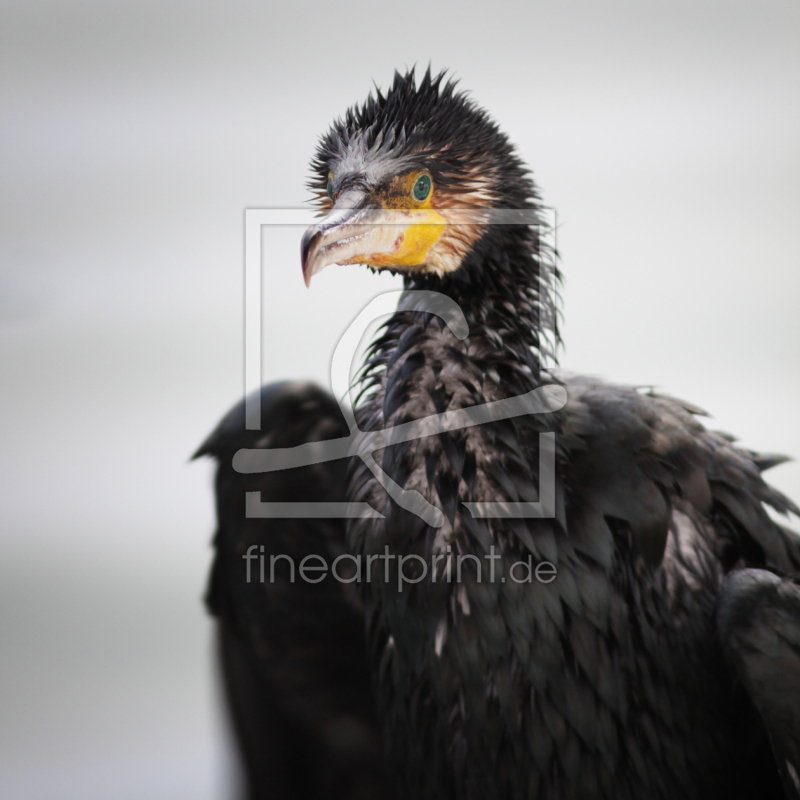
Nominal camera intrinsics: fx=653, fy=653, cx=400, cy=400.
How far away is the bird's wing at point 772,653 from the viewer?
60 cm

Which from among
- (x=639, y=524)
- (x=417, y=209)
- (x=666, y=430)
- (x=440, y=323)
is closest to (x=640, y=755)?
(x=639, y=524)

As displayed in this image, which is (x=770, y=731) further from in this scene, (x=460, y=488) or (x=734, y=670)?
(x=460, y=488)

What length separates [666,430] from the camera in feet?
2.45

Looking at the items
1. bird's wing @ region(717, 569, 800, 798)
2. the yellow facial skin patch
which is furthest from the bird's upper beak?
bird's wing @ region(717, 569, 800, 798)

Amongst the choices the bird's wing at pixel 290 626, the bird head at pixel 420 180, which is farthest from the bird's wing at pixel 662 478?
the bird's wing at pixel 290 626

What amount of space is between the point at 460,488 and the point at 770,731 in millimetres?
363

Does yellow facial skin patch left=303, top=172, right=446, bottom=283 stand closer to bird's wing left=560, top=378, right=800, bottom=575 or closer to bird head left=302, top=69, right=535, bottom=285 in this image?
bird head left=302, top=69, right=535, bottom=285

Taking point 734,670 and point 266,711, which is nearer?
point 734,670

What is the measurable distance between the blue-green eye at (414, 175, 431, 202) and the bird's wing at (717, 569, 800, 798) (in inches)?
20.0

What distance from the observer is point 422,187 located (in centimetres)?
66

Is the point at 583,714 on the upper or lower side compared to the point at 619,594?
lower

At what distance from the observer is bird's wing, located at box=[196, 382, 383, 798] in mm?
916

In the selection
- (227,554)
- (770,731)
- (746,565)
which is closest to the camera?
(770,731)

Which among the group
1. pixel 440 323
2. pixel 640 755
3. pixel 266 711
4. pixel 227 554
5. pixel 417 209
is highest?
pixel 417 209
